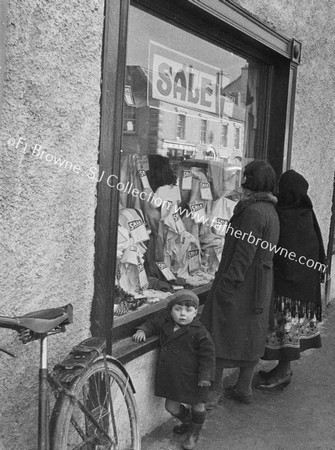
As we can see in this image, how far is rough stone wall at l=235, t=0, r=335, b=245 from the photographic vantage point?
15.7 feet

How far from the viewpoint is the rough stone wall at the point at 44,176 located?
2250mm

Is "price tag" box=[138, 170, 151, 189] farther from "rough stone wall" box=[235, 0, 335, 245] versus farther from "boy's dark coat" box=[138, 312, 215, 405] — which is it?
"rough stone wall" box=[235, 0, 335, 245]

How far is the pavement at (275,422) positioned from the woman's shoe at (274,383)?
4 cm

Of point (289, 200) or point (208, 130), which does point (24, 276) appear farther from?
point (208, 130)

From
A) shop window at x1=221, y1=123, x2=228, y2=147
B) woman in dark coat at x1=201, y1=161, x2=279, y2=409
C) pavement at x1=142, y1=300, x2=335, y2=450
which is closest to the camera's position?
pavement at x1=142, y1=300, x2=335, y2=450

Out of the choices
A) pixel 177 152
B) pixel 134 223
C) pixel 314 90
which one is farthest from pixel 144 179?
pixel 314 90

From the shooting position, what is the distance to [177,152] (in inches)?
166

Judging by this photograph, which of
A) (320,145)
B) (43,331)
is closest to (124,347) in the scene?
(43,331)

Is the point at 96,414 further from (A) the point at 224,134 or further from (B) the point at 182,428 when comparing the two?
(A) the point at 224,134

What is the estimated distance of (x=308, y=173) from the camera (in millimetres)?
5422

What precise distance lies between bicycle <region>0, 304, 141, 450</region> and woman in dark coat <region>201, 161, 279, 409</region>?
2.70ft

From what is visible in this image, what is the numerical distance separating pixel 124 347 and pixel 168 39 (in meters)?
2.14

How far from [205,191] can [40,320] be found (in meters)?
2.81

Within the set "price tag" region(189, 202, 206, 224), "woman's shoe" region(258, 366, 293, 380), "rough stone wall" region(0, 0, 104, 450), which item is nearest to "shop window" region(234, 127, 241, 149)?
"price tag" region(189, 202, 206, 224)
